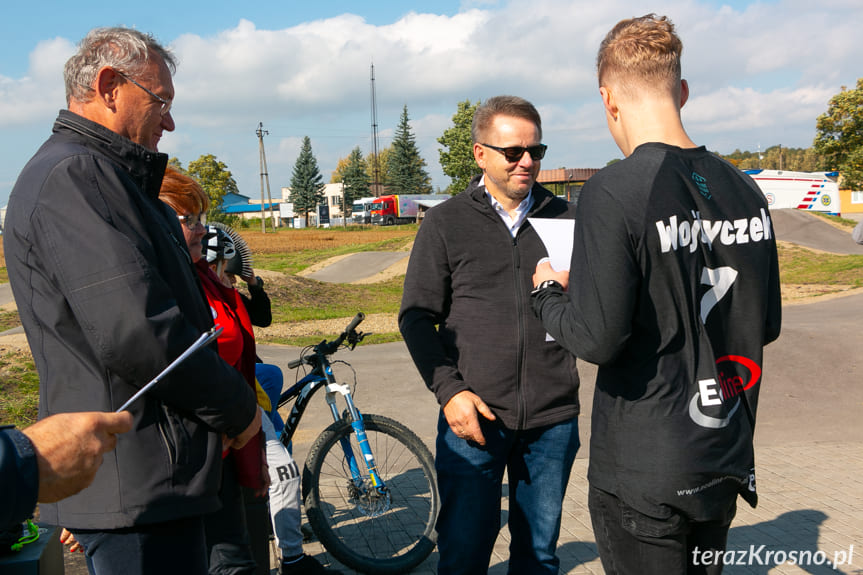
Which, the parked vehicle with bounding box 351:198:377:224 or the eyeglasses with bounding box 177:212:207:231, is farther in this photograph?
the parked vehicle with bounding box 351:198:377:224

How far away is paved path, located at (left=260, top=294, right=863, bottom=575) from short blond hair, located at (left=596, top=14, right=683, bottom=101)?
113 inches

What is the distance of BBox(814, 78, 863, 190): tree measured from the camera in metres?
34.6

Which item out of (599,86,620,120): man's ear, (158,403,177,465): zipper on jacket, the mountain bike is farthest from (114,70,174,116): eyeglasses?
the mountain bike

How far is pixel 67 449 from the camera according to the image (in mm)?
1383

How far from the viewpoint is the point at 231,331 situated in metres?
2.82

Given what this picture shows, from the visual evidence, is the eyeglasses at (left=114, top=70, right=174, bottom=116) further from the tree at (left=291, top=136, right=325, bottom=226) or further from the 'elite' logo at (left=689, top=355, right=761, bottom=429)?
the tree at (left=291, top=136, right=325, bottom=226)

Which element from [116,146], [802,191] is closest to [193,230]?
[116,146]

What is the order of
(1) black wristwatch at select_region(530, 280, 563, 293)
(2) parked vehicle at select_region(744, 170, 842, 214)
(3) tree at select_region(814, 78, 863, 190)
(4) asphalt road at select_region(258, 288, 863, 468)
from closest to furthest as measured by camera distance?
(1) black wristwatch at select_region(530, 280, 563, 293) < (4) asphalt road at select_region(258, 288, 863, 468) < (3) tree at select_region(814, 78, 863, 190) < (2) parked vehicle at select_region(744, 170, 842, 214)

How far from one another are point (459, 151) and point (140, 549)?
5508 cm

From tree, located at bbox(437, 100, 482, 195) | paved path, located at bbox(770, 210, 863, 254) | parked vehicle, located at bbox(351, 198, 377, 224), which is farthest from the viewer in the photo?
parked vehicle, located at bbox(351, 198, 377, 224)

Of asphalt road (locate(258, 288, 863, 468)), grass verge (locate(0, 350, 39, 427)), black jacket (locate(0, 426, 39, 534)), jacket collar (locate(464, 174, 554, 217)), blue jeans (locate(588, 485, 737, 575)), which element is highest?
jacket collar (locate(464, 174, 554, 217))

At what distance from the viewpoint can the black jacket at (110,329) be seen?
1.72 m

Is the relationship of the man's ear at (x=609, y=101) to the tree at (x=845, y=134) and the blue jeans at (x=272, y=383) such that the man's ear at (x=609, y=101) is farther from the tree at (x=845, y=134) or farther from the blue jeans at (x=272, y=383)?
the tree at (x=845, y=134)

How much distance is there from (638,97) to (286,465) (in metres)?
2.62
